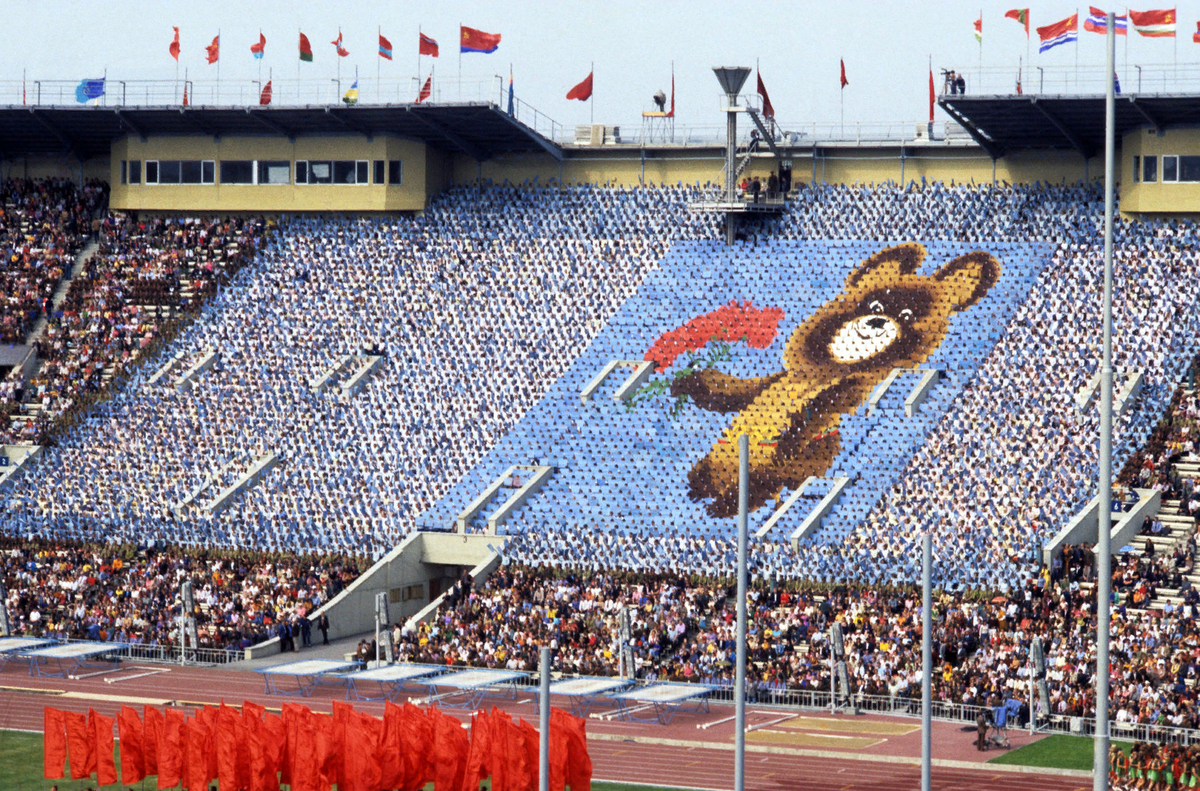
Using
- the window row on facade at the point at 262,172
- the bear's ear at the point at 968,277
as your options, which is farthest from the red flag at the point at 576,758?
the window row on facade at the point at 262,172

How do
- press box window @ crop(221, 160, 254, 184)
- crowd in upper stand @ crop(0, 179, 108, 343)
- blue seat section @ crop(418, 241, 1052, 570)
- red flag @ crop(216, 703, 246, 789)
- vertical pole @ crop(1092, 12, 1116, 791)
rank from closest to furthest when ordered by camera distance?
vertical pole @ crop(1092, 12, 1116, 791) < red flag @ crop(216, 703, 246, 789) < blue seat section @ crop(418, 241, 1052, 570) < crowd in upper stand @ crop(0, 179, 108, 343) < press box window @ crop(221, 160, 254, 184)

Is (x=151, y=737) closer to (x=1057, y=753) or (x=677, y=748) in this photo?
(x=677, y=748)

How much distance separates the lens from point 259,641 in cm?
4828

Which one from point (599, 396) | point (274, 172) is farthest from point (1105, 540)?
point (274, 172)

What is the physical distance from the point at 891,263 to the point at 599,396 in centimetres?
966

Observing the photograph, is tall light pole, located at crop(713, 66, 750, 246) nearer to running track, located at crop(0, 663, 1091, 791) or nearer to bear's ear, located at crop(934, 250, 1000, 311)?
bear's ear, located at crop(934, 250, 1000, 311)

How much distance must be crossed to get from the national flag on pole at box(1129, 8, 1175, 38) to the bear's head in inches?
448

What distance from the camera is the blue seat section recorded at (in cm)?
4931

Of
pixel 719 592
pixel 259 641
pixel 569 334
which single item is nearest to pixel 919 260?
pixel 569 334

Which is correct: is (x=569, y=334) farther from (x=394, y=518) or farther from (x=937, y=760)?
(x=937, y=760)

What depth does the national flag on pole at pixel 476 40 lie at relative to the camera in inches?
2399

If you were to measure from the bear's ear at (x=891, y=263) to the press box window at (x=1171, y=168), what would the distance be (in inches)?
276

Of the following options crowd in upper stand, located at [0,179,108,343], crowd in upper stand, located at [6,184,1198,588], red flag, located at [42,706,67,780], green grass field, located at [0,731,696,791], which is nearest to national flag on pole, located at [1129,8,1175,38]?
crowd in upper stand, located at [6,184,1198,588]

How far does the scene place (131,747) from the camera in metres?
31.4
